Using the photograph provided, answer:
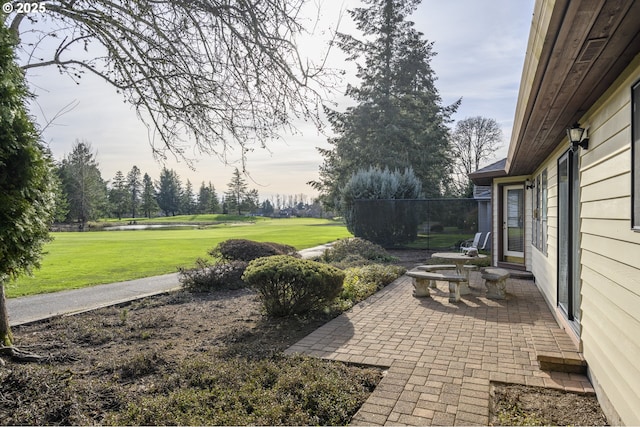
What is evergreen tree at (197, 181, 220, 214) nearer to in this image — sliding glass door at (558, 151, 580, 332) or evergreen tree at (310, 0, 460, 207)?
evergreen tree at (310, 0, 460, 207)

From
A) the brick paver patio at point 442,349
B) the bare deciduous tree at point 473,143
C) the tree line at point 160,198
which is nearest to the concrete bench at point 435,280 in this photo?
the brick paver patio at point 442,349

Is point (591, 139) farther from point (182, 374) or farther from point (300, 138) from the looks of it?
point (182, 374)

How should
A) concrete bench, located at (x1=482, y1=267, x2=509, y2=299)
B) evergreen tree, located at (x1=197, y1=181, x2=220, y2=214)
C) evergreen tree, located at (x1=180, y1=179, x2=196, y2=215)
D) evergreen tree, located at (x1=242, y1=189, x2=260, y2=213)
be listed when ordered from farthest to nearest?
1. evergreen tree, located at (x1=180, y1=179, x2=196, y2=215)
2. evergreen tree, located at (x1=197, y1=181, x2=220, y2=214)
3. evergreen tree, located at (x1=242, y1=189, x2=260, y2=213)
4. concrete bench, located at (x1=482, y1=267, x2=509, y2=299)

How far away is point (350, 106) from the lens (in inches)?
993

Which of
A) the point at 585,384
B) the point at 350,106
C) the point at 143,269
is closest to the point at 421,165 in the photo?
the point at 350,106

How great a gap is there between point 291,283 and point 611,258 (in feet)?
11.6

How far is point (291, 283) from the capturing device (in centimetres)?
528

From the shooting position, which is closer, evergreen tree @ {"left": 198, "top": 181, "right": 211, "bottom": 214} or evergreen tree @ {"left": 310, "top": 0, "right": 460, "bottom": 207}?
evergreen tree @ {"left": 310, "top": 0, "right": 460, "bottom": 207}

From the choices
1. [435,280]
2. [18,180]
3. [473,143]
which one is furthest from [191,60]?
[473,143]

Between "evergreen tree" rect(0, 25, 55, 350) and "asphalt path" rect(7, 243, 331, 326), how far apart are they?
260 cm

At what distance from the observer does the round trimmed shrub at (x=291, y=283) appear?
5.21m

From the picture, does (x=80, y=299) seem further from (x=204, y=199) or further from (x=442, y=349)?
(x=204, y=199)

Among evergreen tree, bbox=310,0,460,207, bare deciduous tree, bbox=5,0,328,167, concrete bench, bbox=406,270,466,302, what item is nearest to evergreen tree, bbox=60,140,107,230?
evergreen tree, bbox=310,0,460,207

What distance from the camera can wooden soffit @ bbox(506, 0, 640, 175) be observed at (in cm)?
180
